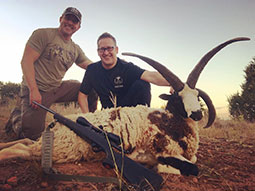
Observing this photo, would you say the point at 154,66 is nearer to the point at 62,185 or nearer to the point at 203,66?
the point at 203,66

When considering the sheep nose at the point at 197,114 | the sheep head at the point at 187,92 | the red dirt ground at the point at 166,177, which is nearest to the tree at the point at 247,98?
the red dirt ground at the point at 166,177

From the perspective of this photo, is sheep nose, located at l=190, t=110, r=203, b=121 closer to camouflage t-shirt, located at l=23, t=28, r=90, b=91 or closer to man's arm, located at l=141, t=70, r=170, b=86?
man's arm, located at l=141, t=70, r=170, b=86

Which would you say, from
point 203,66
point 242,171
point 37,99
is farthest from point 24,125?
point 242,171

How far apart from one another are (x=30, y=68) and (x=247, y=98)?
41.9ft

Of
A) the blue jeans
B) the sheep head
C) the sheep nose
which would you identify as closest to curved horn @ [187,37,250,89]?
the sheep head

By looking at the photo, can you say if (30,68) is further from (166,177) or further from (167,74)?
(166,177)

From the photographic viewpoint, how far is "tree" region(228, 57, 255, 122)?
479 inches

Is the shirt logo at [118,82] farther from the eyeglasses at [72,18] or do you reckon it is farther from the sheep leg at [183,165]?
the sheep leg at [183,165]

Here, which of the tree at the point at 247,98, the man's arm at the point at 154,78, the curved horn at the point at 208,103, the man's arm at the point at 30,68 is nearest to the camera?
the curved horn at the point at 208,103

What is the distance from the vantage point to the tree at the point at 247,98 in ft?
39.9

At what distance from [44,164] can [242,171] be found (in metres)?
3.07

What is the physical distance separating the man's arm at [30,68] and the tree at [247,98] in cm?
1179

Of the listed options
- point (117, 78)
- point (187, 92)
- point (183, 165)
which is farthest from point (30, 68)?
point (183, 165)

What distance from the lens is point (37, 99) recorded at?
420 cm
